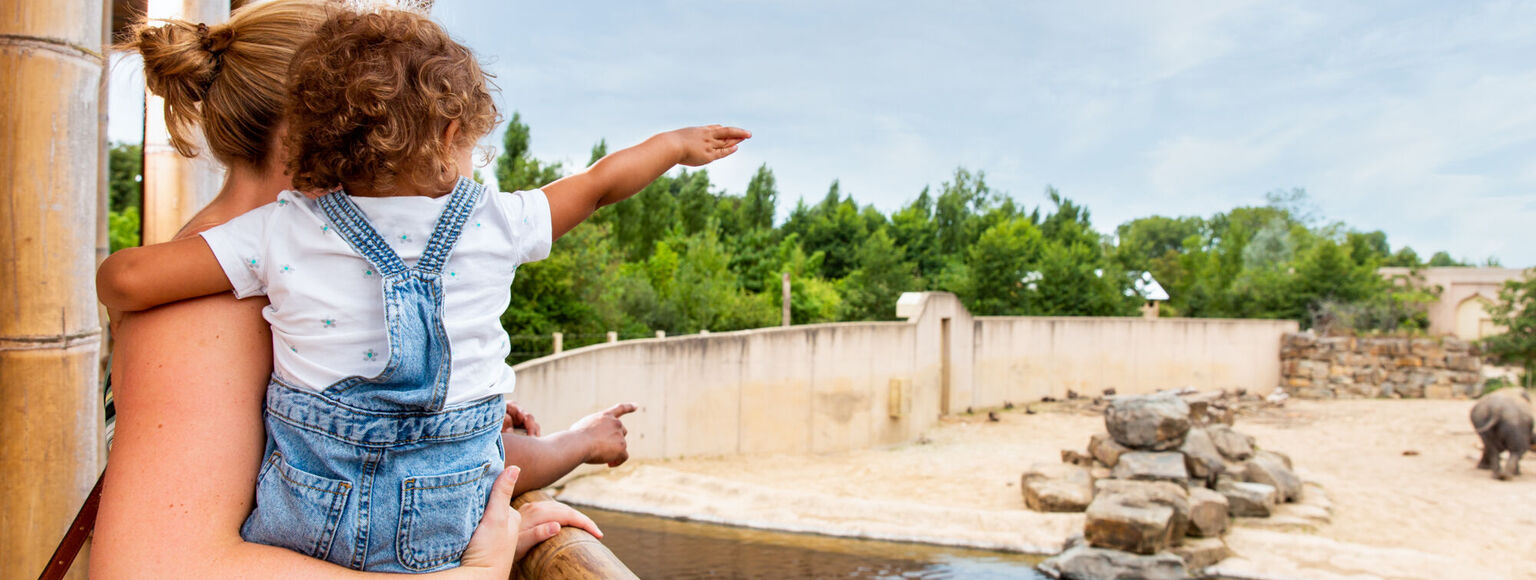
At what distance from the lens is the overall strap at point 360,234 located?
36.7 inches

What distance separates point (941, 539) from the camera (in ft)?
26.0

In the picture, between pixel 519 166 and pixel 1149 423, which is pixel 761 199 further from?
pixel 1149 423

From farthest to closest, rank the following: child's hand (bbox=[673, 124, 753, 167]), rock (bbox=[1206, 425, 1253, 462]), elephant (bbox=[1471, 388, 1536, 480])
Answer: elephant (bbox=[1471, 388, 1536, 480]), rock (bbox=[1206, 425, 1253, 462]), child's hand (bbox=[673, 124, 753, 167])

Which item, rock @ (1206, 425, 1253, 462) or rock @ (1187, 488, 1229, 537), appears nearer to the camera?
rock @ (1187, 488, 1229, 537)

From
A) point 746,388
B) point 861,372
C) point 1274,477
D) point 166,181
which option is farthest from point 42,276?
point 861,372

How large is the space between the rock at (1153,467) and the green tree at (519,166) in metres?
9.90

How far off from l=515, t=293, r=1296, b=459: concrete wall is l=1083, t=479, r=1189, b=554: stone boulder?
5.16 meters

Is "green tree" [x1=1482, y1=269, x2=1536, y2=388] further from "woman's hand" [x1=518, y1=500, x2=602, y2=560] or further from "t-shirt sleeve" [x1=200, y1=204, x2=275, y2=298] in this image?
"t-shirt sleeve" [x1=200, y1=204, x2=275, y2=298]

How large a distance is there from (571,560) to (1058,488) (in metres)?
8.77

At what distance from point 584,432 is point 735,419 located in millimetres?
10952

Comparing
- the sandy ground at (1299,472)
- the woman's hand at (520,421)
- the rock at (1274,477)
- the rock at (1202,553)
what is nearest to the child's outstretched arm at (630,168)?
the woman's hand at (520,421)

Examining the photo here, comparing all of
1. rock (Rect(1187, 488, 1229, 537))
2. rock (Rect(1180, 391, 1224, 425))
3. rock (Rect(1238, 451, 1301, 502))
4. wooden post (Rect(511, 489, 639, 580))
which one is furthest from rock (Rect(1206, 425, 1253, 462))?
wooden post (Rect(511, 489, 639, 580))

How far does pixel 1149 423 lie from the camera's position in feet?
32.3

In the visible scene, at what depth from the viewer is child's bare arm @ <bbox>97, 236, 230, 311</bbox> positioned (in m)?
0.86
